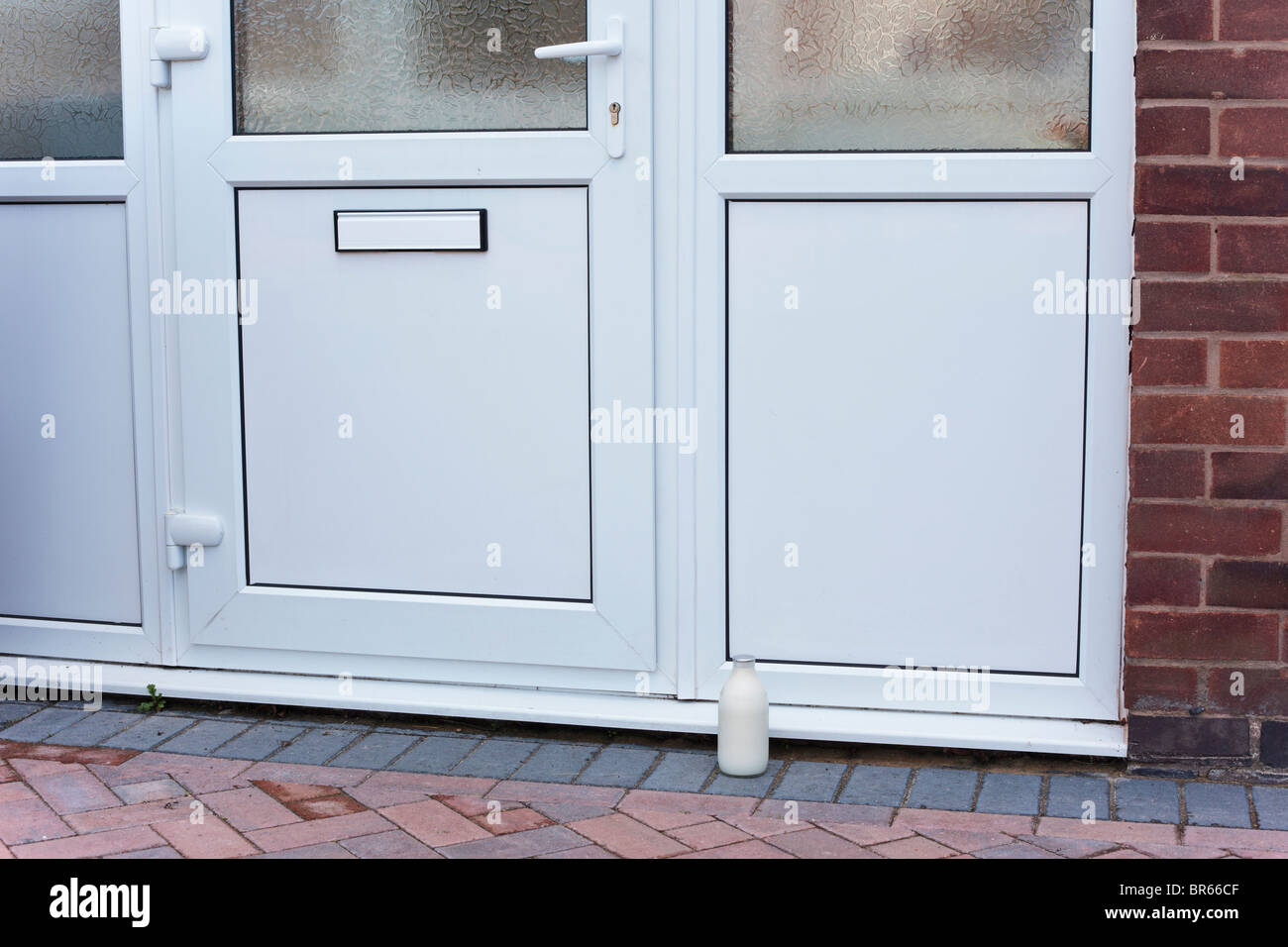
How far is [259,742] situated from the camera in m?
3.47

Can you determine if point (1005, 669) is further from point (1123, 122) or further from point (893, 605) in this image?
point (1123, 122)

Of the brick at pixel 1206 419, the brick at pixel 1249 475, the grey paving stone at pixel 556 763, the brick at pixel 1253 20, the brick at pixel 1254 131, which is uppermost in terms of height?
A: the brick at pixel 1253 20

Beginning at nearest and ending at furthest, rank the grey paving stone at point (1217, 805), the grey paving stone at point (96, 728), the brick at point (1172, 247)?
the grey paving stone at point (1217, 805) < the brick at point (1172, 247) < the grey paving stone at point (96, 728)

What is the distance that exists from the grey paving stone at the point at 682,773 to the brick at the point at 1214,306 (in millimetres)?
1259

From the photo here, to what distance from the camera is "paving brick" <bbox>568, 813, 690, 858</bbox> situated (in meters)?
2.83

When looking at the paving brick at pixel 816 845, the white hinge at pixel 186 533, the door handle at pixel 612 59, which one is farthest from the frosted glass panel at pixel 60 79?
the paving brick at pixel 816 845

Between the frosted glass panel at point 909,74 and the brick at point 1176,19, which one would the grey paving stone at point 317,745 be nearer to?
the frosted glass panel at point 909,74

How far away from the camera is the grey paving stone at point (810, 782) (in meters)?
3.12

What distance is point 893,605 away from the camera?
10.9 ft

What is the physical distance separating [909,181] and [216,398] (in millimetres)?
1654

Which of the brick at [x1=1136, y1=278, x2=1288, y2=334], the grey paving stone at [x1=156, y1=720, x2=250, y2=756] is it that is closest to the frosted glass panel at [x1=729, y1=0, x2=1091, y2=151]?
the brick at [x1=1136, y1=278, x2=1288, y2=334]

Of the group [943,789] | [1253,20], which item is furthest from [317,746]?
[1253,20]

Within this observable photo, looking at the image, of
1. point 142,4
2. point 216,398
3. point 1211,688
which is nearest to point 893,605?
point 1211,688

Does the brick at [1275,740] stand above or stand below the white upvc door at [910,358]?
below
